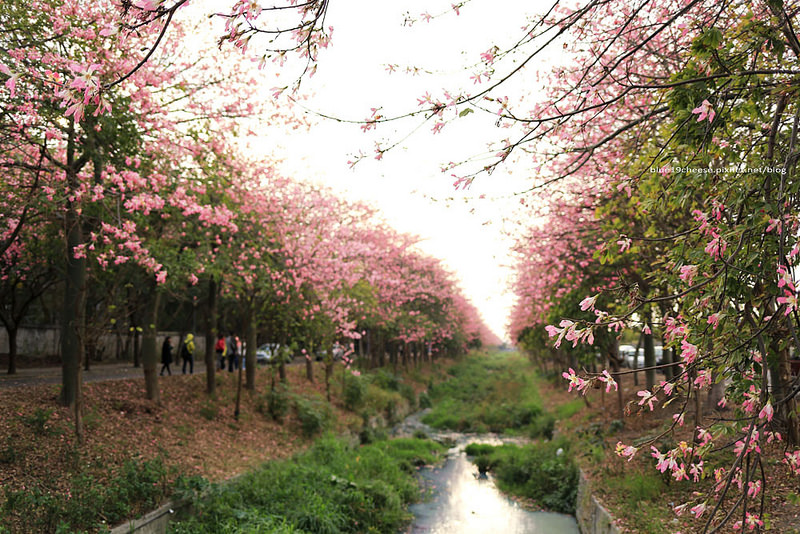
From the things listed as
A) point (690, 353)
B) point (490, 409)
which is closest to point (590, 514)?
point (690, 353)

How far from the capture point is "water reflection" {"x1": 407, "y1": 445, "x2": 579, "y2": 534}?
37.2ft

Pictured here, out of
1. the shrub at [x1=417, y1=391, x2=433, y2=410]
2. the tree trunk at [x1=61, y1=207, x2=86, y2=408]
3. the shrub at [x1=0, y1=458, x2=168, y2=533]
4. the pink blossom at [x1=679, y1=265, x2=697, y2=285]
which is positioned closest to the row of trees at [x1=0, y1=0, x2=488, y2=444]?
the tree trunk at [x1=61, y1=207, x2=86, y2=408]

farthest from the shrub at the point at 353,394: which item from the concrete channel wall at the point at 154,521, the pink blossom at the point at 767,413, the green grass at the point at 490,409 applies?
the pink blossom at the point at 767,413

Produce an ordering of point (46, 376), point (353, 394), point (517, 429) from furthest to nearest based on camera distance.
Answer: point (517, 429) < point (353, 394) < point (46, 376)

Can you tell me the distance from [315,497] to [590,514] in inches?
187

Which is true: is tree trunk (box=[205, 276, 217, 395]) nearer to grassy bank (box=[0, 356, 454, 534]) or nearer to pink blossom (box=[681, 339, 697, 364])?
grassy bank (box=[0, 356, 454, 534])

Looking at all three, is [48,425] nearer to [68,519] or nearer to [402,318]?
[68,519]

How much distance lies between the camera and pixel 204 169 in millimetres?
11234

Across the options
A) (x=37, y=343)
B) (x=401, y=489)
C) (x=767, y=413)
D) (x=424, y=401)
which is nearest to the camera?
(x=767, y=413)

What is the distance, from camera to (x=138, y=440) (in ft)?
36.0

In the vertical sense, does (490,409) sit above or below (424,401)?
above

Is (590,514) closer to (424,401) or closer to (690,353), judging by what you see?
(690,353)

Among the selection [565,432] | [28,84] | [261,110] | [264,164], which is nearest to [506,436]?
[565,432]

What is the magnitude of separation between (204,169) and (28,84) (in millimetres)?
3639
